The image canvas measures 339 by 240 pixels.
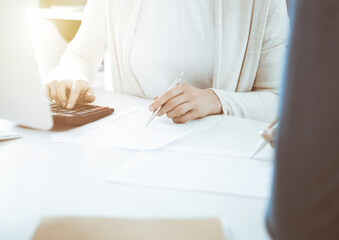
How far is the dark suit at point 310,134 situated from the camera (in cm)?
22

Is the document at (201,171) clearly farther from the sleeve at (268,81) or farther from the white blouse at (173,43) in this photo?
the white blouse at (173,43)

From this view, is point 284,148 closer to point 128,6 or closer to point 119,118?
point 119,118

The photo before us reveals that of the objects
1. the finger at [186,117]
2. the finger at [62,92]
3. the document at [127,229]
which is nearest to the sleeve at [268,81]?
the finger at [186,117]

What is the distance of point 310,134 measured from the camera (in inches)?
9.1

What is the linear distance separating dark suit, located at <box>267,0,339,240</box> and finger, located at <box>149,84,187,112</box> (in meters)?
0.47

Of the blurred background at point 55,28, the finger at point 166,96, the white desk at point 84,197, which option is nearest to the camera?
the white desk at point 84,197

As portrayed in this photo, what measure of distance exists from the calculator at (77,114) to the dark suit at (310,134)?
52 cm

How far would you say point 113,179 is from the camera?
1.44 feet

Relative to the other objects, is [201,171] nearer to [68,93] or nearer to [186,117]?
[186,117]

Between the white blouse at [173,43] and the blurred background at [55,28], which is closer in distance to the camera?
the white blouse at [173,43]

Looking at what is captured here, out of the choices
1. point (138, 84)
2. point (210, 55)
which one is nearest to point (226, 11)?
point (210, 55)

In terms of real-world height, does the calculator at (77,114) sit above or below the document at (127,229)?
below

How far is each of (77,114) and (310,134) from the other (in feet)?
1.83

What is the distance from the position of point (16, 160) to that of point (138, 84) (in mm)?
682
